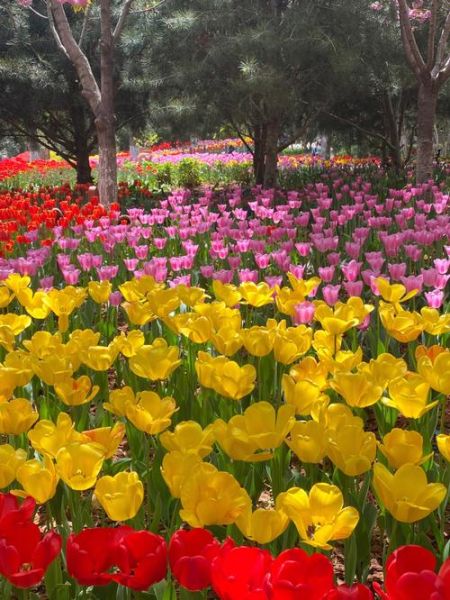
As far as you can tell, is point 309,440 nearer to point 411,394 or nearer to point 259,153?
point 411,394

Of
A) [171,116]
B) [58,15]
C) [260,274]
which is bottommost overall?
[260,274]

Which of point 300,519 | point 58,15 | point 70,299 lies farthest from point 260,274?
point 58,15

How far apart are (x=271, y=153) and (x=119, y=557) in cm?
965

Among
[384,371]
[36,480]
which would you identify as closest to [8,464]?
[36,480]

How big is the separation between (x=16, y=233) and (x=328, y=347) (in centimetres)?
441

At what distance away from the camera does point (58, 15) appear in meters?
8.09

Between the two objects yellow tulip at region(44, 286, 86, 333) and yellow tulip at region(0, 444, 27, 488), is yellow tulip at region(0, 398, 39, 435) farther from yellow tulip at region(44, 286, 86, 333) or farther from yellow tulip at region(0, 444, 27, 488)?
yellow tulip at region(44, 286, 86, 333)

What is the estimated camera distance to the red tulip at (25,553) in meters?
1.04

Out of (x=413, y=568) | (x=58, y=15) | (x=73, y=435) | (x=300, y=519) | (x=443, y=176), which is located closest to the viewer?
(x=413, y=568)

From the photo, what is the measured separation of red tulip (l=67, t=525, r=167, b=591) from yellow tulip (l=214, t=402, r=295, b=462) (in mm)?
370

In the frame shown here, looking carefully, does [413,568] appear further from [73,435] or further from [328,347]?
[328,347]

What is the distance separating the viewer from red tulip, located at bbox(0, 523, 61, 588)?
1035 millimetres

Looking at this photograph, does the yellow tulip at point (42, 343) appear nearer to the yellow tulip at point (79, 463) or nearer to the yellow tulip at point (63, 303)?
the yellow tulip at point (63, 303)

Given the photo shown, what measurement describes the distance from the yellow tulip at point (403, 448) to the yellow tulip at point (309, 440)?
11 centimetres
